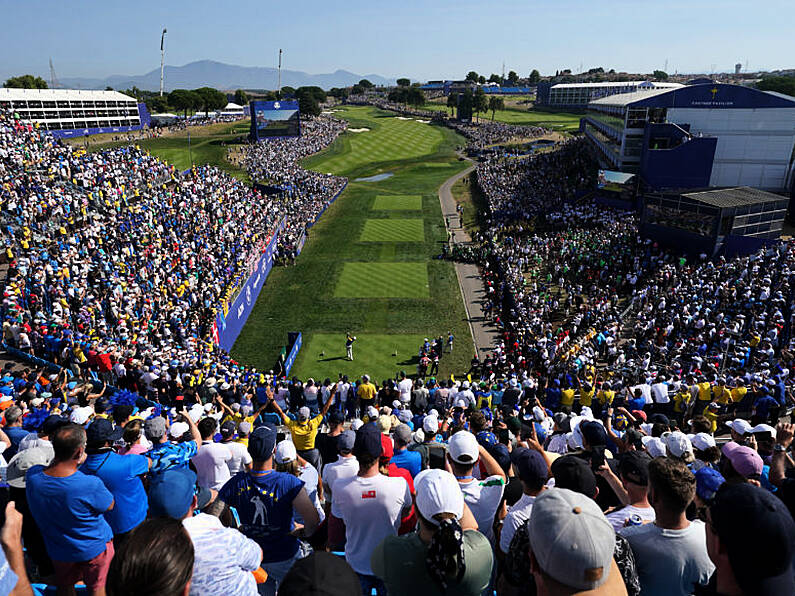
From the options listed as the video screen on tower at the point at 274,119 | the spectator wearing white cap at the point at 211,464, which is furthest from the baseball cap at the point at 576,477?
the video screen on tower at the point at 274,119

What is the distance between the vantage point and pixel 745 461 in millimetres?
4973

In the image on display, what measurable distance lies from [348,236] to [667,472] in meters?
38.5

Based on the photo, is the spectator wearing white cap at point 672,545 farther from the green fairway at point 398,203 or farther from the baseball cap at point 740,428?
the green fairway at point 398,203

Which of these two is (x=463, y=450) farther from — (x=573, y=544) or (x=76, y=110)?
(x=76, y=110)

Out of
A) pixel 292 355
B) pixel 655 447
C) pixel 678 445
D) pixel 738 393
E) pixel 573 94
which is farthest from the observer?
pixel 573 94

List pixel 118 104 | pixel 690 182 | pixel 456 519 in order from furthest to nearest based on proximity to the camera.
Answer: pixel 118 104 → pixel 690 182 → pixel 456 519

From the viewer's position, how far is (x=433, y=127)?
11206cm

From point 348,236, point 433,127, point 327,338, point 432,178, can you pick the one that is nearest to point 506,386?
point 327,338

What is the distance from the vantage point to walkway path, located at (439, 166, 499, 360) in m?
23.9

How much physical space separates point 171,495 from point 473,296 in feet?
85.9

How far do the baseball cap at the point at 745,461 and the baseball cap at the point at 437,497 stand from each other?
327 cm

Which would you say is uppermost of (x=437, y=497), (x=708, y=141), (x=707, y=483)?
(x=708, y=141)

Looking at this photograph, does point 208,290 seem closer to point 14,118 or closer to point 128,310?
point 128,310

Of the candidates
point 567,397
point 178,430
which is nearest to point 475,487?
point 178,430
